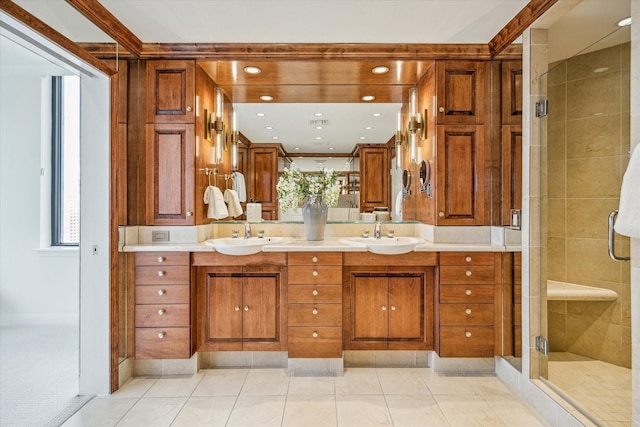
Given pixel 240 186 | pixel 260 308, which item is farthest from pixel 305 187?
pixel 260 308

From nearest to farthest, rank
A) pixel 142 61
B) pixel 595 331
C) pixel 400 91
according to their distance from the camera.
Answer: pixel 595 331, pixel 142 61, pixel 400 91

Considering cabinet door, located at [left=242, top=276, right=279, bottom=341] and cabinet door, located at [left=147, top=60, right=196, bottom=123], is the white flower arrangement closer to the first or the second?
cabinet door, located at [left=242, top=276, right=279, bottom=341]

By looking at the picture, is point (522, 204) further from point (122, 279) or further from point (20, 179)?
point (20, 179)

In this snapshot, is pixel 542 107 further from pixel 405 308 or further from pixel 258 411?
pixel 258 411

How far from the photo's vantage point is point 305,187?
3002 millimetres

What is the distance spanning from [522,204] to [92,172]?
2899 millimetres

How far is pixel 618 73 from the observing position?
174cm

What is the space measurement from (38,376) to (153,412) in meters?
1.12

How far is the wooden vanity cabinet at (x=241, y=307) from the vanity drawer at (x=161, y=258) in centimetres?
16

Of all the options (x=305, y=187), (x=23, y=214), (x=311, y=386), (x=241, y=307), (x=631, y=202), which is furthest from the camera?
(x=23, y=214)

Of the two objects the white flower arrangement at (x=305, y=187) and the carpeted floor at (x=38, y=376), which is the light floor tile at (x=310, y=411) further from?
the white flower arrangement at (x=305, y=187)

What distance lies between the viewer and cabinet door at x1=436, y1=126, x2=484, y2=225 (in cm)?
270

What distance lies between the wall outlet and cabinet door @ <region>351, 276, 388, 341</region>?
1.49 m

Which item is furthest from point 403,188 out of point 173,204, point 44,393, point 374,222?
point 44,393
